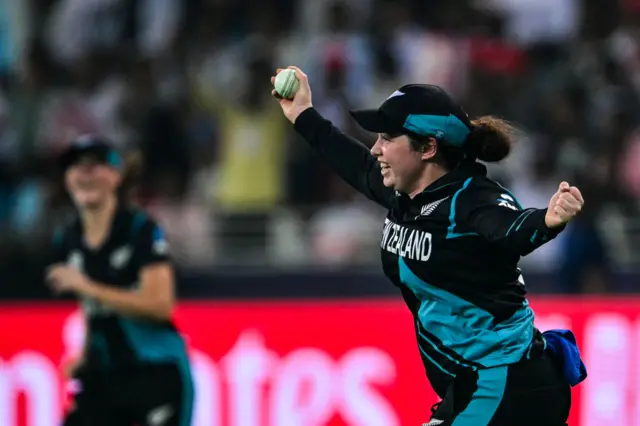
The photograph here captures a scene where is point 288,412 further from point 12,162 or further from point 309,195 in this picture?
point 12,162

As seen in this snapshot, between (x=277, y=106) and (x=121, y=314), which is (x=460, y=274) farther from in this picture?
(x=277, y=106)

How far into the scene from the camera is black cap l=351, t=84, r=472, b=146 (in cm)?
455

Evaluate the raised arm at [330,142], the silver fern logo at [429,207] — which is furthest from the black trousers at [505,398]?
the raised arm at [330,142]

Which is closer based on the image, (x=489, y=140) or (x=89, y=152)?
(x=489, y=140)

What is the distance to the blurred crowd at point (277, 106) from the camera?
10.5 metres

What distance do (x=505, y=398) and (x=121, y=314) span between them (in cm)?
232

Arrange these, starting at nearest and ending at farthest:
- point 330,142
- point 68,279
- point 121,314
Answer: point 330,142
point 68,279
point 121,314

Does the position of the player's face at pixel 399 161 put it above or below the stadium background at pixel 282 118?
above

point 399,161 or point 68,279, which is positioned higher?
point 399,161

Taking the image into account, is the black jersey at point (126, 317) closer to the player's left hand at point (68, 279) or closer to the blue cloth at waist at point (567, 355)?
the player's left hand at point (68, 279)

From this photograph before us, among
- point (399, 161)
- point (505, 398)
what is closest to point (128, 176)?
point (399, 161)

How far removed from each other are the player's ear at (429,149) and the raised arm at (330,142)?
0.56m

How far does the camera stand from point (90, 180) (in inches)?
251

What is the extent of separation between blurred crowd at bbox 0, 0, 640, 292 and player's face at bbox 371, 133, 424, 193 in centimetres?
537
